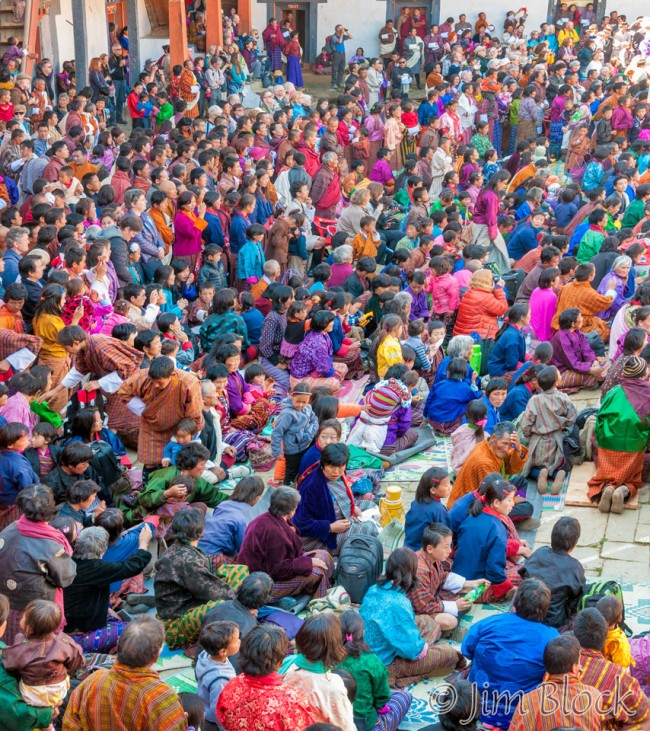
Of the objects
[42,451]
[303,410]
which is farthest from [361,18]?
[42,451]

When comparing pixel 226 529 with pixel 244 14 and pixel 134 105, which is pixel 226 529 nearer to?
pixel 134 105

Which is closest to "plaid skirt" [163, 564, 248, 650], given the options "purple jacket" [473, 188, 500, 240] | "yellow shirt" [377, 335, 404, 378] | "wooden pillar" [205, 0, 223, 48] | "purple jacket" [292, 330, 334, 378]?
"purple jacket" [292, 330, 334, 378]

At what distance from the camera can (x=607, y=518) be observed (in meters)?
7.98

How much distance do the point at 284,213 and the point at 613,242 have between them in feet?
12.1

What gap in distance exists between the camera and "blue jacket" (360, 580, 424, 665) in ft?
19.8

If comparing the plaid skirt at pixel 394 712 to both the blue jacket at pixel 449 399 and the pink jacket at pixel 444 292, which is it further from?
the pink jacket at pixel 444 292

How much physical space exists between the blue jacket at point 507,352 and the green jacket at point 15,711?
570cm

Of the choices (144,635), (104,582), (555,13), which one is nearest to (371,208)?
(104,582)

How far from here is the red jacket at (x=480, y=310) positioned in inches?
421

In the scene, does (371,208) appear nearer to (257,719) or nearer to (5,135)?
(5,135)

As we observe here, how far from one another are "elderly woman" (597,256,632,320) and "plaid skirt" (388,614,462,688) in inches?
204

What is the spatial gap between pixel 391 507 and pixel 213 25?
1575 cm

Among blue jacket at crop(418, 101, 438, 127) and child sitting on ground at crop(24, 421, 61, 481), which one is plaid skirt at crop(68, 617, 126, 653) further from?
blue jacket at crop(418, 101, 438, 127)

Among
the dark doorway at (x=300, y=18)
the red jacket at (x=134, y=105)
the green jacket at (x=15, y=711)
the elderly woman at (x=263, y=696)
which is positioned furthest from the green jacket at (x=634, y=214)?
the dark doorway at (x=300, y=18)
